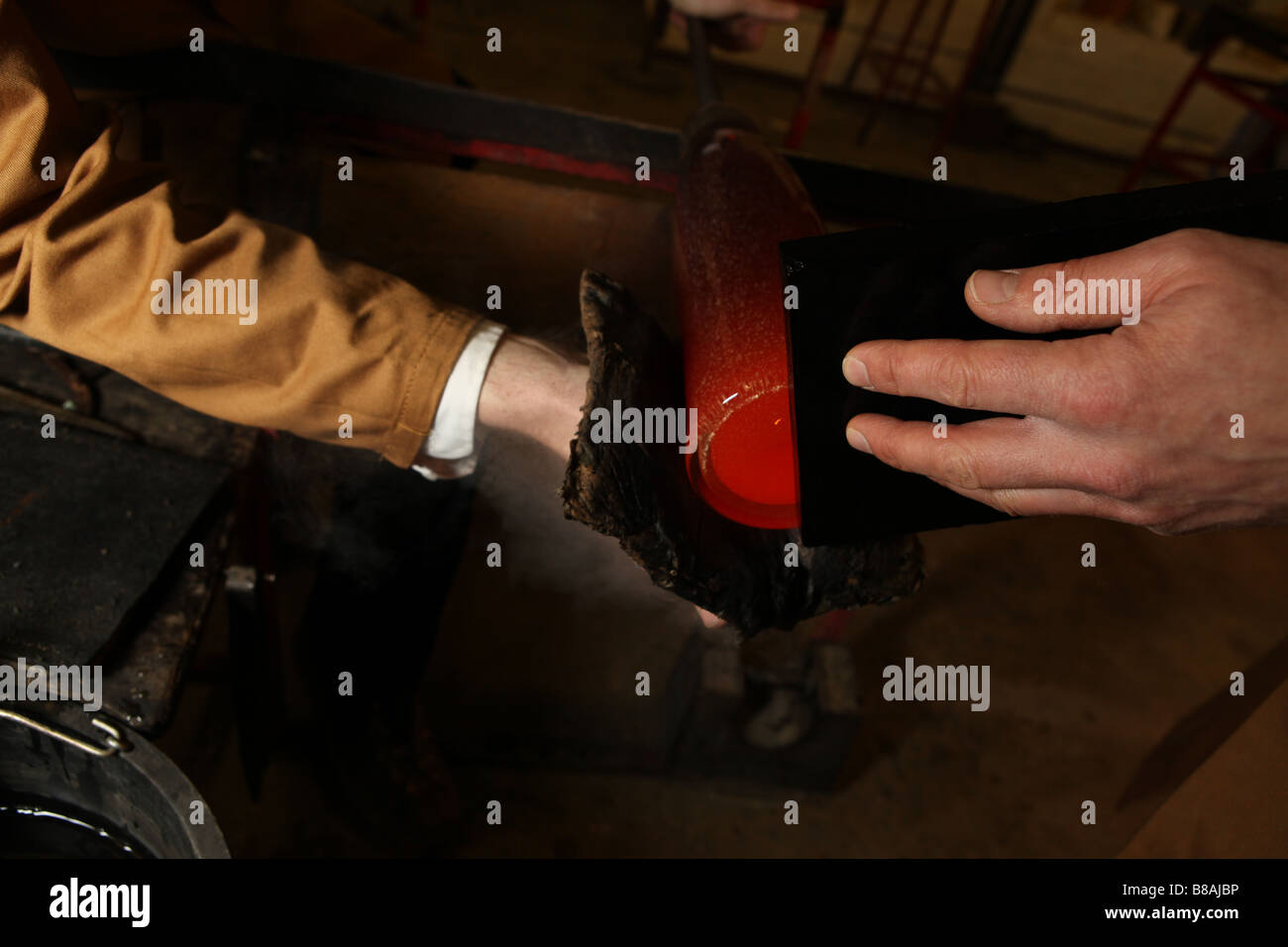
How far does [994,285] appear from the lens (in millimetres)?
753

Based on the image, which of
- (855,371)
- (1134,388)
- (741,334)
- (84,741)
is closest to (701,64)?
(741,334)

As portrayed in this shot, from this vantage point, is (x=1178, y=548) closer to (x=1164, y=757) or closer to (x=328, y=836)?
(x=1164, y=757)

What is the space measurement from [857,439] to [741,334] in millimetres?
179

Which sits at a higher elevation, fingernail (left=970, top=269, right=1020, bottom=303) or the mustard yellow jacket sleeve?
the mustard yellow jacket sleeve

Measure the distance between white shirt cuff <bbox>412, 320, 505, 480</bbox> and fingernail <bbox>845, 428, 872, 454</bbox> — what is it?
1.47 feet

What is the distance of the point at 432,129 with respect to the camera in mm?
1649

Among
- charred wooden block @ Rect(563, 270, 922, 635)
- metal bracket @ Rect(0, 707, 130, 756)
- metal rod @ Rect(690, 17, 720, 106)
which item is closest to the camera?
charred wooden block @ Rect(563, 270, 922, 635)

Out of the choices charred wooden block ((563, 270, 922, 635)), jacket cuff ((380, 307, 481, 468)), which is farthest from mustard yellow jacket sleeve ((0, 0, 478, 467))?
charred wooden block ((563, 270, 922, 635))

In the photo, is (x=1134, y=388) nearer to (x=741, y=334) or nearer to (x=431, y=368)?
(x=741, y=334)

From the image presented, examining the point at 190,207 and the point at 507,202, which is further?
the point at 507,202

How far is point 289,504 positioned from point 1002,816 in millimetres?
1981

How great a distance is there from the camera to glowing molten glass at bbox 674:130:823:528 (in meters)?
0.88

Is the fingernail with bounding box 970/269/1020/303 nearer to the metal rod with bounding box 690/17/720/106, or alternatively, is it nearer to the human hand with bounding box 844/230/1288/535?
the human hand with bounding box 844/230/1288/535

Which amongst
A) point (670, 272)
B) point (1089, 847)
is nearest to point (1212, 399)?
point (670, 272)
